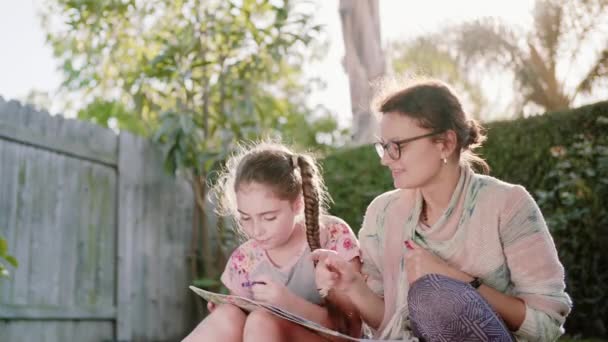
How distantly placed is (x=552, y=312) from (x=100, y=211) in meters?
3.98

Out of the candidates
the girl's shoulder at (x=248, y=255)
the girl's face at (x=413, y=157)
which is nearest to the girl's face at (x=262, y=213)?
the girl's shoulder at (x=248, y=255)

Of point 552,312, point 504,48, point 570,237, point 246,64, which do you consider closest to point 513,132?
point 570,237

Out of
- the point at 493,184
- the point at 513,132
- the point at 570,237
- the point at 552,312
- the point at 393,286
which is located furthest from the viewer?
the point at 513,132

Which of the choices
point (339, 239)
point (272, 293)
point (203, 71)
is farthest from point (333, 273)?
point (203, 71)

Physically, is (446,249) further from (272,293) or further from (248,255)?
(248,255)

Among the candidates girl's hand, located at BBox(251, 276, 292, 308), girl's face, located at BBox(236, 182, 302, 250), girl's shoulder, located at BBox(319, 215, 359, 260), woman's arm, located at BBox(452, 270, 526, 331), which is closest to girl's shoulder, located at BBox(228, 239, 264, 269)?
girl's face, located at BBox(236, 182, 302, 250)

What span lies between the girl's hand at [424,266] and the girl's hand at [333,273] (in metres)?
0.24

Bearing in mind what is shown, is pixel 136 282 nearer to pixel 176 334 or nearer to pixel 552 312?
pixel 176 334

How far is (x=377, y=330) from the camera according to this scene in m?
2.31

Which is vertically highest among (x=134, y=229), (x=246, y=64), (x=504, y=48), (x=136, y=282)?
(x=504, y=48)

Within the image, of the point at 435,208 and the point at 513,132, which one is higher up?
the point at 513,132

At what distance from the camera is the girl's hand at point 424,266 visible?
1.97 m

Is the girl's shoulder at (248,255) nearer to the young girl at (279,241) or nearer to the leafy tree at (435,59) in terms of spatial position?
the young girl at (279,241)

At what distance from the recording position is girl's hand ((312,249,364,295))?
7.09 feet
